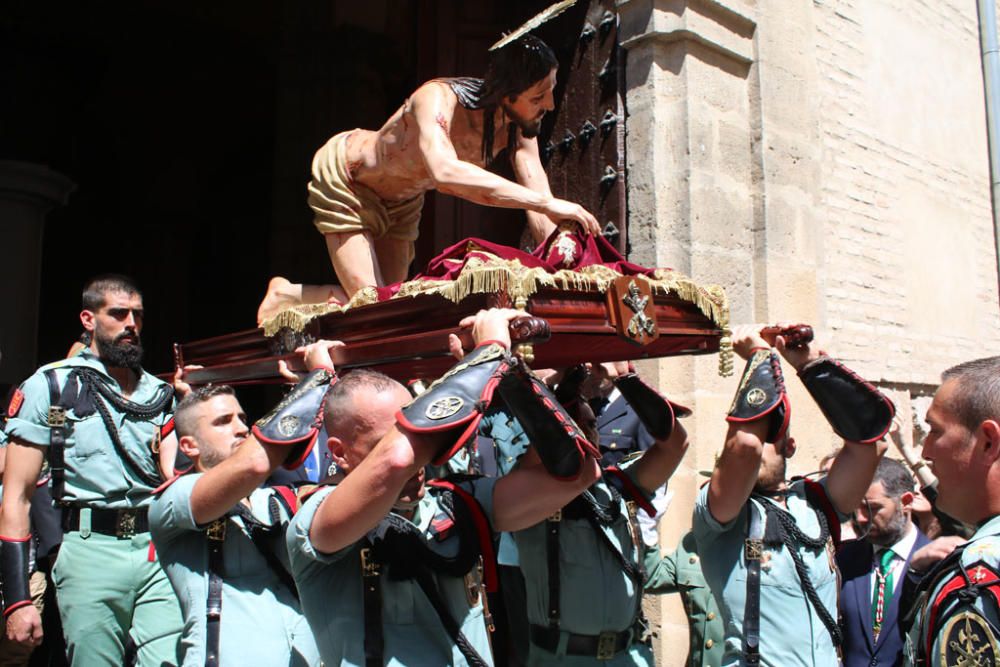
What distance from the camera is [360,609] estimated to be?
7.25 ft

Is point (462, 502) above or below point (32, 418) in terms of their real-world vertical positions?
below

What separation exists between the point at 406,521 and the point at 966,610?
1.18m

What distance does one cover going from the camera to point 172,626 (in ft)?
10.9

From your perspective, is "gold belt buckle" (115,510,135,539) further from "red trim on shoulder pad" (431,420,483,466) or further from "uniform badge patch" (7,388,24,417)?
"red trim on shoulder pad" (431,420,483,466)

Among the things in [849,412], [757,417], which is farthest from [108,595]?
[849,412]

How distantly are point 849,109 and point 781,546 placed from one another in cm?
400

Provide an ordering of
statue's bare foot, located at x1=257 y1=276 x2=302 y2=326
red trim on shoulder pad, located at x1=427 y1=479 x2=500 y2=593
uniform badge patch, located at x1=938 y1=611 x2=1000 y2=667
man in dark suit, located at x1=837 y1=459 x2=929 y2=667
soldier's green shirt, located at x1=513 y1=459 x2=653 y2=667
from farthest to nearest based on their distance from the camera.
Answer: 1. statue's bare foot, located at x1=257 y1=276 x2=302 y2=326
2. man in dark suit, located at x1=837 y1=459 x2=929 y2=667
3. soldier's green shirt, located at x1=513 y1=459 x2=653 y2=667
4. red trim on shoulder pad, located at x1=427 y1=479 x2=500 y2=593
5. uniform badge patch, located at x1=938 y1=611 x2=1000 y2=667

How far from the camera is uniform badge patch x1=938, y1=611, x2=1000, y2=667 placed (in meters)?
1.63

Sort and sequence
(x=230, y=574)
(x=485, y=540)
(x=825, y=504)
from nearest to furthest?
(x=485, y=540)
(x=230, y=574)
(x=825, y=504)

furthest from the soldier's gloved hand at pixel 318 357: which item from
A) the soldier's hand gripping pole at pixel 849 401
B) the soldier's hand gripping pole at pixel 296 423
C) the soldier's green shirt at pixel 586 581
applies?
the soldier's hand gripping pole at pixel 849 401

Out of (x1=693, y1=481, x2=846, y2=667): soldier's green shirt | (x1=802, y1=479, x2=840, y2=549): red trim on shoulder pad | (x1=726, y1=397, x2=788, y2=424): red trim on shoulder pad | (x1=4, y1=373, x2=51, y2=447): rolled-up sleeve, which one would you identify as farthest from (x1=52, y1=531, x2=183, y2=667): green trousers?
(x1=802, y1=479, x2=840, y2=549): red trim on shoulder pad

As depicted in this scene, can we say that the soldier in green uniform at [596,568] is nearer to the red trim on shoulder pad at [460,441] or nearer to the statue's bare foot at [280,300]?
the red trim on shoulder pad at [460,441]

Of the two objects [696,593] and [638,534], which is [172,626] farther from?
[696,593]

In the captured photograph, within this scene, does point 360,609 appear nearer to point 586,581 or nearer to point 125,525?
point 586,581
